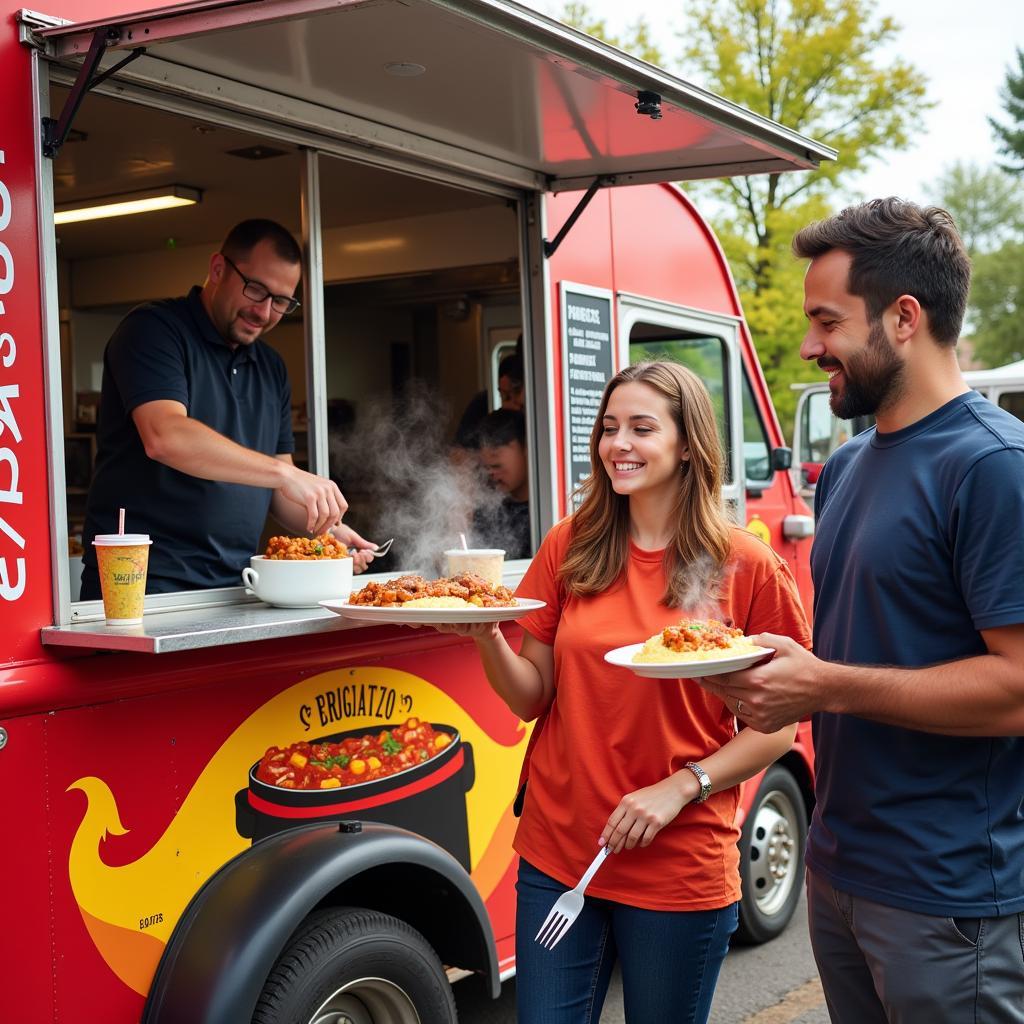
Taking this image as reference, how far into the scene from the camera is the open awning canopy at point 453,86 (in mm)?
2682

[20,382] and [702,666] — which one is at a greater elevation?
[20,382]

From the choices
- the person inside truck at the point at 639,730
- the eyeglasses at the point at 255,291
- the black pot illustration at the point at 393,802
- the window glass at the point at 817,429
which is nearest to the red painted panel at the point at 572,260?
the eyeglasses at the point at 255,291

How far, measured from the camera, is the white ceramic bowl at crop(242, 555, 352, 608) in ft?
10.7

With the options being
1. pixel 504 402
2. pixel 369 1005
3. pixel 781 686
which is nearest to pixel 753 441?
pixel 504 402

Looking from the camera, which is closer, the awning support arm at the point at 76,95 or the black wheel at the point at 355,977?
the awning support arm at the point at 76,95

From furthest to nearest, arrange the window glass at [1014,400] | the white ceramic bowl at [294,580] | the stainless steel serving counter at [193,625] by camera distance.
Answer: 1. the window glass at [1014,400]
2. the white ceramic bowl at [294,580]
3. the stainless steel serving counter at [193,625]

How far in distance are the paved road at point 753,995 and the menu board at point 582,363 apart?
6.39 feet

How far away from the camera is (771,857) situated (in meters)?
5.11

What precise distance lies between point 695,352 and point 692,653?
332 centimetres

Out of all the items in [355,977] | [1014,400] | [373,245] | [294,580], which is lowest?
[355,977]

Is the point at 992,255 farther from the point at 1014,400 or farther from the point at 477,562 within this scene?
the point at 477,562

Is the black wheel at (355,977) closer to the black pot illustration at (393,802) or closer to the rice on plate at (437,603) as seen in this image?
the black pot illustration at (393,802)

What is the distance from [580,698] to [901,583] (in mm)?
805

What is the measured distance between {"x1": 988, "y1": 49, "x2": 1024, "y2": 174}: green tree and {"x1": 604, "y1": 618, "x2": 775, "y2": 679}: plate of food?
4319 cm
